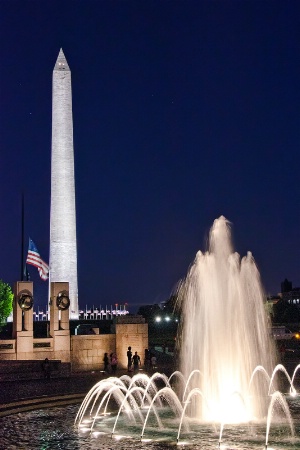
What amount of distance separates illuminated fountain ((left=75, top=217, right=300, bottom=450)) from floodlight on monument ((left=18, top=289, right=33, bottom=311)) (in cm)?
847

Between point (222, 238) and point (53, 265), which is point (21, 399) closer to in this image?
point (222, 238)

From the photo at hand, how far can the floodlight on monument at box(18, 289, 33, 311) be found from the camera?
1166 inches

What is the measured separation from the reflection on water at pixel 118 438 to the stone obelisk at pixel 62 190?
122 ft

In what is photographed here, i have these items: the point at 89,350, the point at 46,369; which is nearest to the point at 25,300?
the point at 89,350

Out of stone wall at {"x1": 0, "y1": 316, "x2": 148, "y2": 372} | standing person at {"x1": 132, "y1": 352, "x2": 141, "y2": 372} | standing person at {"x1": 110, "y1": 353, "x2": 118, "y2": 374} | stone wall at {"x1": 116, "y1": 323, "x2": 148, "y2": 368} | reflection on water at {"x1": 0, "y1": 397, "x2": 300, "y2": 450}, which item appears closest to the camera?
reflection on water at {"x1": 0, "y1": 397, "x2": 300, "y2": 450}

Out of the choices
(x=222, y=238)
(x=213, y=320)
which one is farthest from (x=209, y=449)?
(x=222, y=238)

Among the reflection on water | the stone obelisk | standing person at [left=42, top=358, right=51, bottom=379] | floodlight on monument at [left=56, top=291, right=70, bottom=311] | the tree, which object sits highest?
the stone obelisk

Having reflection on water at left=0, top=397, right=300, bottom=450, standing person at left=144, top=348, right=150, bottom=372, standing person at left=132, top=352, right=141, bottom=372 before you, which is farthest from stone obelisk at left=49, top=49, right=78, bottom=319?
reflection on water at left=0, top=397, right=300, bottom=450

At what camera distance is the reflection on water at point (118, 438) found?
13289mm

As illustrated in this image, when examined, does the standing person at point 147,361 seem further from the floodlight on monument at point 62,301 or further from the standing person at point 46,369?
the standing person at point 46,369

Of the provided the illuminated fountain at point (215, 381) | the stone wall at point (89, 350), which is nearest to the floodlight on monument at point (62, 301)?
the stone wall at point (89, 350)

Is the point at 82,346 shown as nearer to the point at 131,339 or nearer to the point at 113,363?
the point at 131,339

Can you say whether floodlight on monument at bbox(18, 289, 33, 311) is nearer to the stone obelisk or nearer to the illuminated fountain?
the illuminated fountain

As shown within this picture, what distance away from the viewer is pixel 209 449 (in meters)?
12.9
